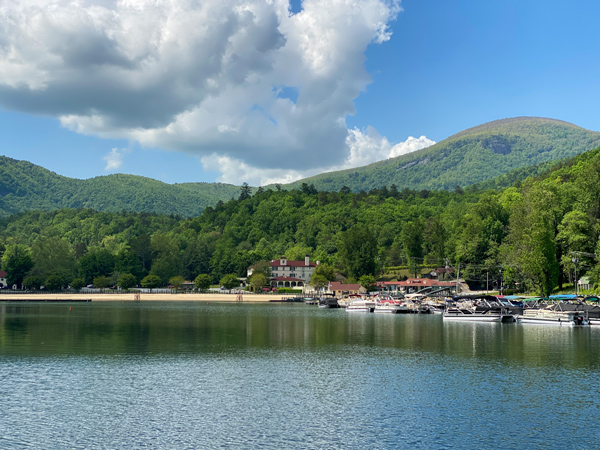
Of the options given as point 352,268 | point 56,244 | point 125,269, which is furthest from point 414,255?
point 56,244

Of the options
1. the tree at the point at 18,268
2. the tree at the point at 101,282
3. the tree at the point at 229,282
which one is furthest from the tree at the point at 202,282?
the tree at the point at 18,268

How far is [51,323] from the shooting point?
248 ft

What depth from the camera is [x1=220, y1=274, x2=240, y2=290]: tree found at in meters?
188

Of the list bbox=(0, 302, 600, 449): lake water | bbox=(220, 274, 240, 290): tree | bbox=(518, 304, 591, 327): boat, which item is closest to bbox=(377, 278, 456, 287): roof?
bbox=(220, 274, 240, 290): tree

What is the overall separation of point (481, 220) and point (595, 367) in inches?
3928

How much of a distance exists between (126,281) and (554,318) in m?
142

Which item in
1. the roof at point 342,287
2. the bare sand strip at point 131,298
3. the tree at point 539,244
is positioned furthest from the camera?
the roof at point 342,287

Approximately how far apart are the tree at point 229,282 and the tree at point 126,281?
2852cm

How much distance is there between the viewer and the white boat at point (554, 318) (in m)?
71.9

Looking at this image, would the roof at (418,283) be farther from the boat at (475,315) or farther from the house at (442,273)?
the boat at (475,315)

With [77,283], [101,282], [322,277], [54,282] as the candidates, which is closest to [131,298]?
[77,283]

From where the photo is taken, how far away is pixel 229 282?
617 ft

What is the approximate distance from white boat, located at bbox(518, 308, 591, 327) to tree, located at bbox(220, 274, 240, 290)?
398 feet

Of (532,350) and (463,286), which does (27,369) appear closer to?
(532,350)
